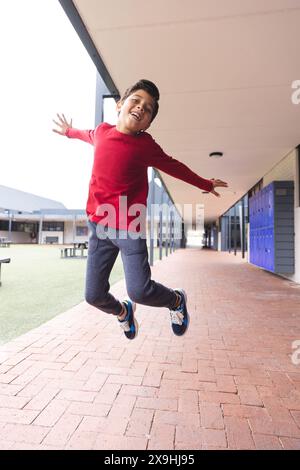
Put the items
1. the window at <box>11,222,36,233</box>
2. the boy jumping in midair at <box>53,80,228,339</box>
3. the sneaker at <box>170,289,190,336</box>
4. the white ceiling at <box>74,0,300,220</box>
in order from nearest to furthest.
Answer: the boy jumping in midair at <box>53,80,228,339</box>
the sneaker at <box>170,289,190,336</box>
the white ceiling at <box>74,0,300,220</box>
the window at <box>11,222,36,233</box>

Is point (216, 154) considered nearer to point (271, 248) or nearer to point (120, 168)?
point (271, 248)

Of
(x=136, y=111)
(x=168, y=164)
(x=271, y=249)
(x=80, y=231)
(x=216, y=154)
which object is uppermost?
(x=216, y=154)

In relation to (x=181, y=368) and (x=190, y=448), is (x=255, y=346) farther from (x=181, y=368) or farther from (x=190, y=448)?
(x=190, y=448)

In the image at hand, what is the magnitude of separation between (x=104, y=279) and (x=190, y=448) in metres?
0.92

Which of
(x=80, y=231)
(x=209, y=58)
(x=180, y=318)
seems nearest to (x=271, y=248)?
(x=209, y=58)

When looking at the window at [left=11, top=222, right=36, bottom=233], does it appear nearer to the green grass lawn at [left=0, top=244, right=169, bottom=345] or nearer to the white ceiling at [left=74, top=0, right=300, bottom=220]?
the green grass lawn at [left=0, top=244, right=169, bottom=345]

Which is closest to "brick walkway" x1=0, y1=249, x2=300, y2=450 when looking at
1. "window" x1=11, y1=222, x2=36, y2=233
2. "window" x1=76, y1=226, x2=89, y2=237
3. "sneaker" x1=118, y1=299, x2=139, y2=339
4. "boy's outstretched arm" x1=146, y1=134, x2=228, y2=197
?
"sneaker" x1=118, y1=299, x2=139, y2=339

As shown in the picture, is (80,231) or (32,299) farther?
(80,231)

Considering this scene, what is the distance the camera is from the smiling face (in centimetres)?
149

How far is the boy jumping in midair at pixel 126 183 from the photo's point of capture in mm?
1531

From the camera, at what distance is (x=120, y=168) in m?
1.56

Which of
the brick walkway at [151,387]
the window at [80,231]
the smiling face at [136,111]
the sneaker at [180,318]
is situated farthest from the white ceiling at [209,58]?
the window at [80,231]

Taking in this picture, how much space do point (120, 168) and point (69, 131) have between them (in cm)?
58
